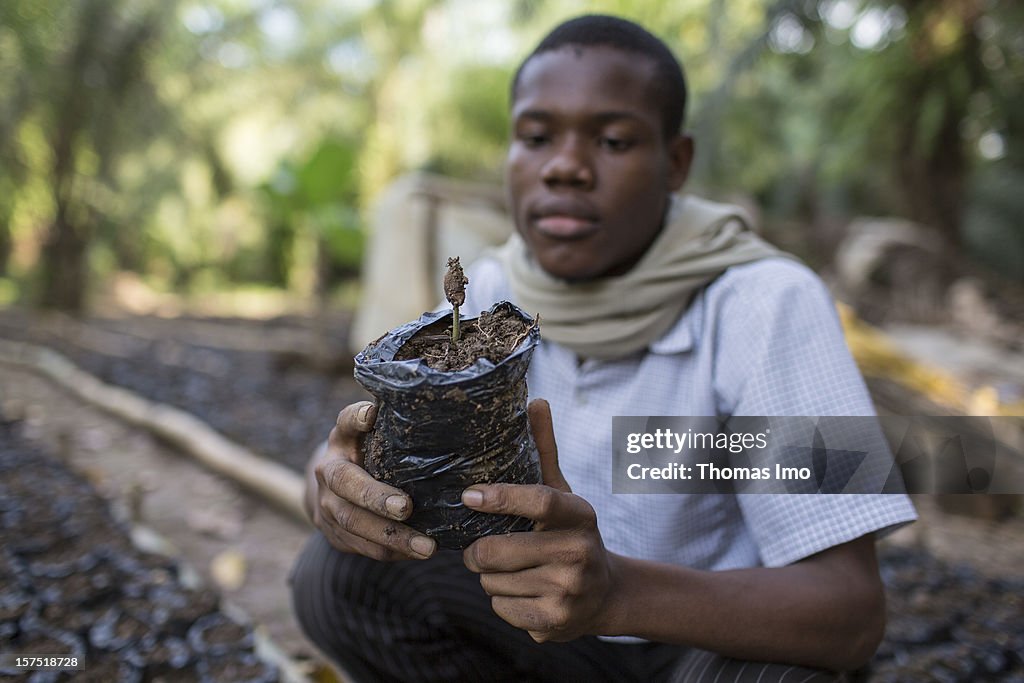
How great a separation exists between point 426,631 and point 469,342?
2.64ft

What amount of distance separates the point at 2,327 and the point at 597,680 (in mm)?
8398

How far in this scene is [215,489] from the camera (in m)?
3.43

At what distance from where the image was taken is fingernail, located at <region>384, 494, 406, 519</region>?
86 cm

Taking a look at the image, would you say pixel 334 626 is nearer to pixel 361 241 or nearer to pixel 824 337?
pixel 824 337

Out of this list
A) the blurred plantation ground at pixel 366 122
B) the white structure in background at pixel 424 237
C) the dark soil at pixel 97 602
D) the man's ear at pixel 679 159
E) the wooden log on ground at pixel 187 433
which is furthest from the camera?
the blurred plantation ground at pixel 366 122

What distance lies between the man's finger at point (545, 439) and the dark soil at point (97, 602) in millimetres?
1157

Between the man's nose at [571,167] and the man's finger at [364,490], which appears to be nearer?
the man's finger at [364,490]

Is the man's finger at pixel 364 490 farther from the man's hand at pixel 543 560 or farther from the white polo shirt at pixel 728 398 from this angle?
the white polo shirt at pixel 728 398

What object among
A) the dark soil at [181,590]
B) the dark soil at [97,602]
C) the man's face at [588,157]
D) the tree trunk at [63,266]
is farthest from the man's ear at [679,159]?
the tree trunk at [63,266]

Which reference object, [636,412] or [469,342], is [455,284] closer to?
[469,342]

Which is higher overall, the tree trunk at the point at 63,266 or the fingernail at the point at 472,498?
the tree trunk at the point at 63,266

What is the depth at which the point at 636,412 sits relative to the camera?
1349 millimetres

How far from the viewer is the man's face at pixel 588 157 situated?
1290 mm

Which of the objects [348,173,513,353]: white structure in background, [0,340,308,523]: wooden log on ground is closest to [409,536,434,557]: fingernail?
[0,340,308,523]: wooden log on ground
